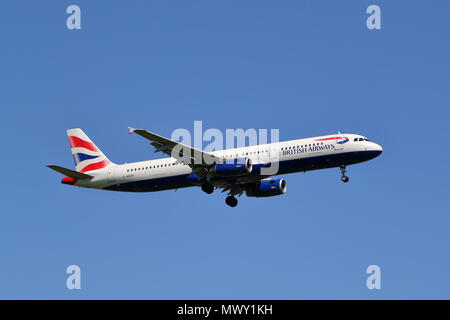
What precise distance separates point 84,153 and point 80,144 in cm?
119

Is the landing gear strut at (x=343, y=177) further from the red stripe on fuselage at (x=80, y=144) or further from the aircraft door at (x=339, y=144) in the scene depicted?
the red stripe on fuselage at (x=80, y=144)

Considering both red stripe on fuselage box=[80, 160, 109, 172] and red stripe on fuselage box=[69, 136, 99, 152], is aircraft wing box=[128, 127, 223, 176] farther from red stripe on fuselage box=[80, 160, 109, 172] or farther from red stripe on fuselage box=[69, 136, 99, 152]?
red stripe on fuselage box=[69, 136, 99, 152]

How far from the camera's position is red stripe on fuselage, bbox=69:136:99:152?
7269 centimetres

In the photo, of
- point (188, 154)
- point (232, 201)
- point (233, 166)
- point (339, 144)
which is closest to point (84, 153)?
point (188, 154)

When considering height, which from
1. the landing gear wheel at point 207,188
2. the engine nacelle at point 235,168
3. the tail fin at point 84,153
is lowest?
the landing gear wheel at point 207,188

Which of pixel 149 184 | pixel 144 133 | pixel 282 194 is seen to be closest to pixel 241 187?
pixel 282 194

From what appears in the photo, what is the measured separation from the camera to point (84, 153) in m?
72.6

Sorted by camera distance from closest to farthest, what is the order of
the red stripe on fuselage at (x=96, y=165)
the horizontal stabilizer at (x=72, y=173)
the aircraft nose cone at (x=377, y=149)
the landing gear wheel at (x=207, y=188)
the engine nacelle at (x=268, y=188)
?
the aircraft nose cone at (x=377, y=149)
the landing gear wheel at (x=207, y=188)
the horizontal stabilizer at (x=72, y=173)
the engine nacelle at (x=268, y=188)
the red stripe on fuselage at (x=96, y=165)

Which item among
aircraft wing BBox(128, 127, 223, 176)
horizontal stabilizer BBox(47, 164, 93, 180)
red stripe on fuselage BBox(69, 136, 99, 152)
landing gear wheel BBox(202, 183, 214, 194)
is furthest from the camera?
red stripe on fuselage BBox(69, 136, 99, 152)

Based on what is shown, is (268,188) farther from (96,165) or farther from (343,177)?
(96,165)

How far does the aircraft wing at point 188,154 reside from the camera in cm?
6162

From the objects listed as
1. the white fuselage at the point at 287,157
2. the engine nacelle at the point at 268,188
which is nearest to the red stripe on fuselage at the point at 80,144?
the white fuselage at the point at 287,157

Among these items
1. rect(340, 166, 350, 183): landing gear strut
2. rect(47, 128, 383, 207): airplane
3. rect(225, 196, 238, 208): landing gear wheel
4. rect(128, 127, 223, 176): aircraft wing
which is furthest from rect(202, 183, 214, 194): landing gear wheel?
rect(340, 166, 350, 183): landing gear strut

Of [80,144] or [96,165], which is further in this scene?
[80,144]
